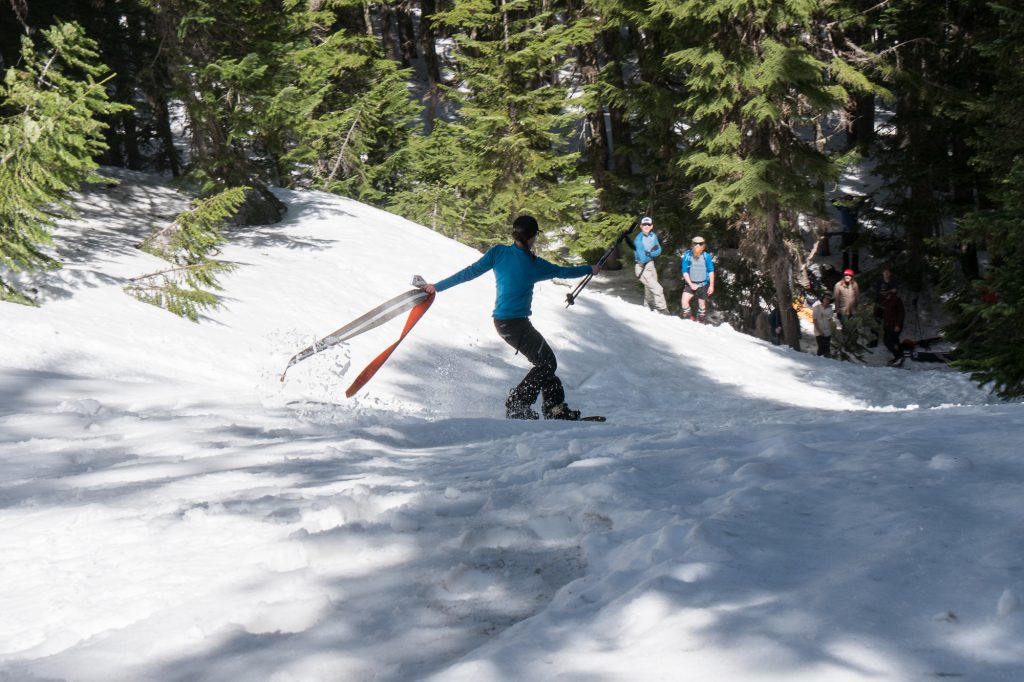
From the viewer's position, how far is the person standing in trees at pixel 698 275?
58.0ft

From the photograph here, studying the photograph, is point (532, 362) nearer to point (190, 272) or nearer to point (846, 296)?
point (190, 272)

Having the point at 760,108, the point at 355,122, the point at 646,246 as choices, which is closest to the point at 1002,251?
the point at 646,246

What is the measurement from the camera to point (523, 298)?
8.80 metres

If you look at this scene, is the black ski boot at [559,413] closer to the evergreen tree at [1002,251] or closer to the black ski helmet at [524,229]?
the black ski helmet at [524,229]

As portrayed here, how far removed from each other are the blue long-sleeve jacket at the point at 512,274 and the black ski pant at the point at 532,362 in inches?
4.2

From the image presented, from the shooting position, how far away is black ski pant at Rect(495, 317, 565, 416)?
885cm

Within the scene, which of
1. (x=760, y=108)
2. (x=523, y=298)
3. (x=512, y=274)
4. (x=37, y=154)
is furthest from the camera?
(x=760, y=108)

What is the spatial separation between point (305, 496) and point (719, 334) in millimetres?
12593

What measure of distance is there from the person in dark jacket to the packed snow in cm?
1512

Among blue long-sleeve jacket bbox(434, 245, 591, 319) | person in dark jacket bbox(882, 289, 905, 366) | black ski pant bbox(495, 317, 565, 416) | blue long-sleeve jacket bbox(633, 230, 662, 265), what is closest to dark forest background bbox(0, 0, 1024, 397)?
person in dark jacket bbox(882, 289, 905, 366)

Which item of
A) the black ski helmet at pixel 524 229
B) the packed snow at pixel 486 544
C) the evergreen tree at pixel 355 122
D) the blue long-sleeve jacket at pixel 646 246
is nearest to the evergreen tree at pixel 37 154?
the packed snow at pixel 486 544

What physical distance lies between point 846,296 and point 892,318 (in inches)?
50.8

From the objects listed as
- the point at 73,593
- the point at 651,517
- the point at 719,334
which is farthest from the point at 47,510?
the point at 719,334

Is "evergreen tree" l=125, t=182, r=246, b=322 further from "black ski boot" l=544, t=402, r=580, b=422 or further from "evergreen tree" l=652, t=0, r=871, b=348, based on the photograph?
"evergreen tree" l=652, t=0, r=871, b=348
